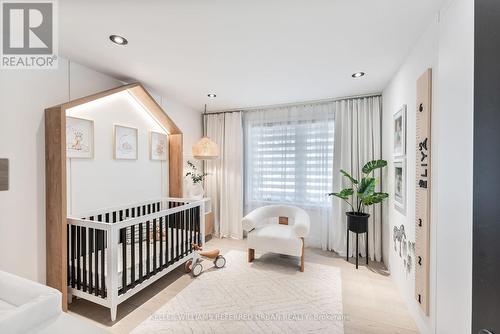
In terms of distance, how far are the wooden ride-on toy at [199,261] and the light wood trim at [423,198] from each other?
2124 millimetres

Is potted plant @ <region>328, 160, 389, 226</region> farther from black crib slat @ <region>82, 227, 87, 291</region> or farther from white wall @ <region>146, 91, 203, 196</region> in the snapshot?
black crib slat @ <region>82, 227, 87, 291</region>

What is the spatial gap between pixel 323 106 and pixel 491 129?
319 cm

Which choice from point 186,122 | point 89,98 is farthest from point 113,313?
point 186,122

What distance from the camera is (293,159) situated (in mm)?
3803

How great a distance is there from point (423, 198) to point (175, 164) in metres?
→ 3.13

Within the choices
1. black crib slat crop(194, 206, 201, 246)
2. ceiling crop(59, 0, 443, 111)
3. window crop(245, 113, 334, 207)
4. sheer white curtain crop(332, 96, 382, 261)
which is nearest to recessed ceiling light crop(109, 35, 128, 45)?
ceiling crop(59, 0, 443, 111)

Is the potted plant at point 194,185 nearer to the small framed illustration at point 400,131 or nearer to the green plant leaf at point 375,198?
the green plant leaf at point 375,198

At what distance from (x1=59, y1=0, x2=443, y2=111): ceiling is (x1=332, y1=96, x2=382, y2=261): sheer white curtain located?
458 mm

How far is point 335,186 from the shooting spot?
3443 millimetres

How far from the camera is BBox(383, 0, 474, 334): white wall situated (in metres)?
1.17

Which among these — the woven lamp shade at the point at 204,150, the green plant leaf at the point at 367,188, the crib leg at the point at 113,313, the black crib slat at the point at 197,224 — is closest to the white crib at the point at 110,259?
the crib leg at the point at 113,313

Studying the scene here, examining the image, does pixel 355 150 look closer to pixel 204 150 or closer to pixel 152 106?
pixel 204 150

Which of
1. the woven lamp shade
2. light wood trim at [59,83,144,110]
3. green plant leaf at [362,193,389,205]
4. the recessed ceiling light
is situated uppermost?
the recessed ceiling light

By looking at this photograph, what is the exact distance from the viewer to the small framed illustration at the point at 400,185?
2162mm
